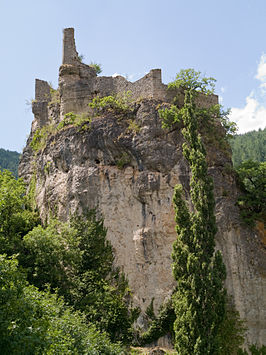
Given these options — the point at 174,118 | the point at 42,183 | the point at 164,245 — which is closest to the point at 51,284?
the point at 164,245

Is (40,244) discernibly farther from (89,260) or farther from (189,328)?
(189,328)

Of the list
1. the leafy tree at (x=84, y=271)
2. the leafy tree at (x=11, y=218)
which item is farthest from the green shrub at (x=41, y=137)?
the leafy tree at (x=84, y=271)

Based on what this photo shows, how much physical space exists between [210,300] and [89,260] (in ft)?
20.4

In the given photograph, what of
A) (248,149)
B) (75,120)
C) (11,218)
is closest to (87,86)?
(75,120)

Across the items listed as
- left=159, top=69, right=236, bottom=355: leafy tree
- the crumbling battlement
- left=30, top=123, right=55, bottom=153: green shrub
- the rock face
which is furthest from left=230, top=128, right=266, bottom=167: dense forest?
left=159, top=69, right=236, bottom=355: leafy tree

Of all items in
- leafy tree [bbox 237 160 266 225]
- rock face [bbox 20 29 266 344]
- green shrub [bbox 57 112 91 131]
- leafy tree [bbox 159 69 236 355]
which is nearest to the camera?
leafy tree [bbox 159 69 236 355]

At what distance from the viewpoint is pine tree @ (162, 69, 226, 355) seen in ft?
54.9

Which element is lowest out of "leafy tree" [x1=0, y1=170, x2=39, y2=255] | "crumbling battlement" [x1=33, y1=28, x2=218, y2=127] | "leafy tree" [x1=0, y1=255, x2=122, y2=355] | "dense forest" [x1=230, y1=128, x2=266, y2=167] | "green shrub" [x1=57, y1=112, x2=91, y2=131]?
Answer: "leafy tree" [x1=0, y1=255, x2=122, y2=355]

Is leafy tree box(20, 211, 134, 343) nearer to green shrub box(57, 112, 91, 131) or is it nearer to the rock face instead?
the rock face

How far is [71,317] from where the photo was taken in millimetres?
16125

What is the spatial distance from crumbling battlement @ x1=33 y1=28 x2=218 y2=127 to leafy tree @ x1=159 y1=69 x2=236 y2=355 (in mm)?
4123

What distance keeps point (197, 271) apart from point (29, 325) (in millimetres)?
7465

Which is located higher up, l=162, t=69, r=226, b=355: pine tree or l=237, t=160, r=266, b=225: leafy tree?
l=237, t=160, r=266, b=225: leafy tree

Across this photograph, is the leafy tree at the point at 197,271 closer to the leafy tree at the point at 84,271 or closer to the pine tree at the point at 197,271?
the pine tree at the point at 197,271
